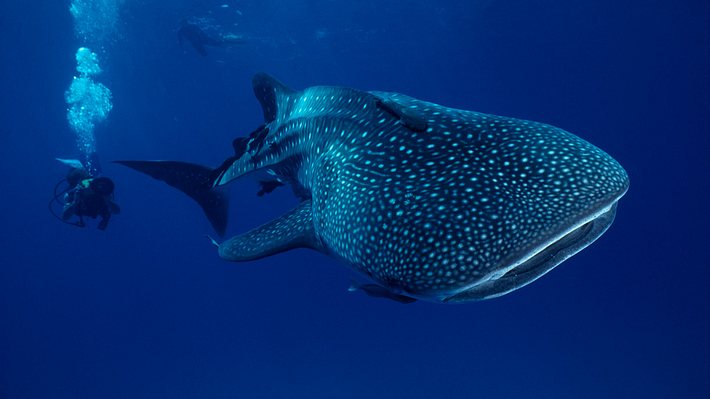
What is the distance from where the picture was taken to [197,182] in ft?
21.3

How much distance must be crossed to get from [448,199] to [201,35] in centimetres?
3068

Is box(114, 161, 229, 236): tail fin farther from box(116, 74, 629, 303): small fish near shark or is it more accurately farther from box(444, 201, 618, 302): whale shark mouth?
box(444, 201, 618, 302): whale shark mouth

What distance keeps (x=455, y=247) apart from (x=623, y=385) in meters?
28.2

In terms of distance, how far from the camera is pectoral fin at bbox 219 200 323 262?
13.8ft

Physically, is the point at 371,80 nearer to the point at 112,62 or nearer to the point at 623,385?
the point at 112,62

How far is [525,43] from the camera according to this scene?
35.9m

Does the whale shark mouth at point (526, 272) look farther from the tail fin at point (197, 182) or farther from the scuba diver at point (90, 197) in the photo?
the scuba diver at point (90, 197)

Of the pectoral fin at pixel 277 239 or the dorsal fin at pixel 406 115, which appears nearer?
the dorsal fin at pixel 406 115

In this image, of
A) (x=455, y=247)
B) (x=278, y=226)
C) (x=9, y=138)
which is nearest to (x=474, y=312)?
(x=278, y=226)

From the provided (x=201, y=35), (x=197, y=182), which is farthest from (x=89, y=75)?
(x=197, y=182)

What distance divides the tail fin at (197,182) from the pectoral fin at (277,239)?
72.1 inches

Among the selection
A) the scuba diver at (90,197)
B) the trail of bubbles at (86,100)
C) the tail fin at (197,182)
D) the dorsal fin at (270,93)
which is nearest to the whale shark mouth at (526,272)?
the dorsal fin at (270,93)

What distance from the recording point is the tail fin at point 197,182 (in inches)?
243

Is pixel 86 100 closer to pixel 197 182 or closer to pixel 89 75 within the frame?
pixel 89 75
